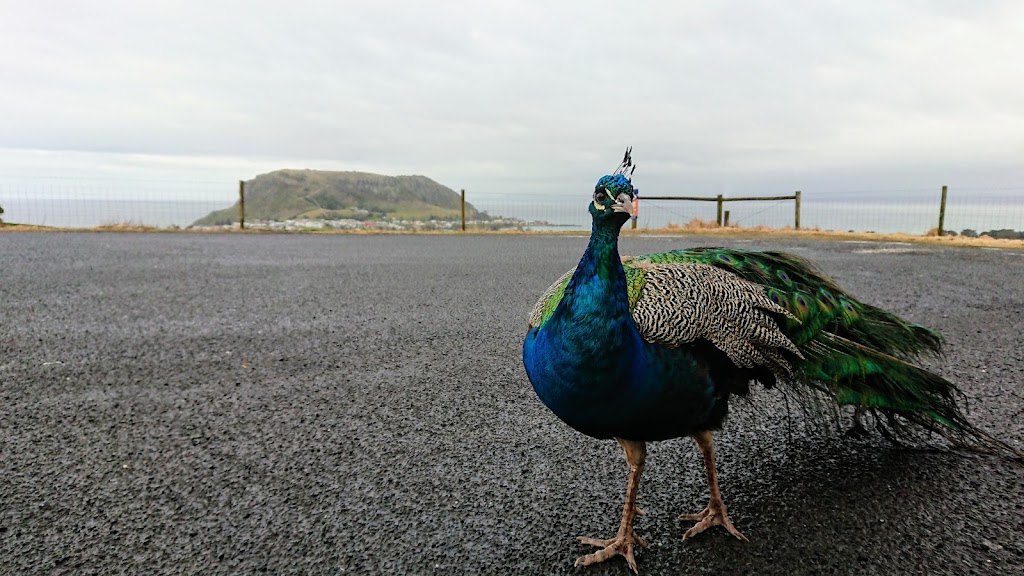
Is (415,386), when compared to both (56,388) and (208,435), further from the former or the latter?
(56,388)

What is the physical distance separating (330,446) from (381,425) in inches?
14.9

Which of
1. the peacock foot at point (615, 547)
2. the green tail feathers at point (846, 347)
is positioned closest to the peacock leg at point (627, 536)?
the peacock foot at point (615, 547)

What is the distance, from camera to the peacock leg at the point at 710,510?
265 centimetres

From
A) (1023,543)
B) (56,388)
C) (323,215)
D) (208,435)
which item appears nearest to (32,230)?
(56,388)

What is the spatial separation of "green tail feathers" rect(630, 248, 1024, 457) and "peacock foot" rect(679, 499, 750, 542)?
0.66m

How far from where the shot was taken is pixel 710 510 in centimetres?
273

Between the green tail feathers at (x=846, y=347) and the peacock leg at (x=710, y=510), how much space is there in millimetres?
515

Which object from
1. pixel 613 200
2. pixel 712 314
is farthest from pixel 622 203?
pixel 712 314

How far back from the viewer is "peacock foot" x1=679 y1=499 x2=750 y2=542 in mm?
2662

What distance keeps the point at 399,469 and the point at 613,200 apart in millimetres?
1829

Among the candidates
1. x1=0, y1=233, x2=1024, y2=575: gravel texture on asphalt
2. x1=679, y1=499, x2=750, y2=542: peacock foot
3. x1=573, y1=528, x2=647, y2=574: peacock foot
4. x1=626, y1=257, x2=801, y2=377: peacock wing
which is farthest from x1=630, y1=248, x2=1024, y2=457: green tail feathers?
x1=573, y1=528, x2=647, y2=574: peacock foot

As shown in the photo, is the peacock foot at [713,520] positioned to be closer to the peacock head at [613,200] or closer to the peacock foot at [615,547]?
the peacock foot at [615,547]

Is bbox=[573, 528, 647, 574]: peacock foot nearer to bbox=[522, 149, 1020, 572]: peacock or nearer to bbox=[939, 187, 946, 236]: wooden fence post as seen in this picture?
bbox=[522, 149, 1020, 572]: peacock

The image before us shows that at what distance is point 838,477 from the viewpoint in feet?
10.0
